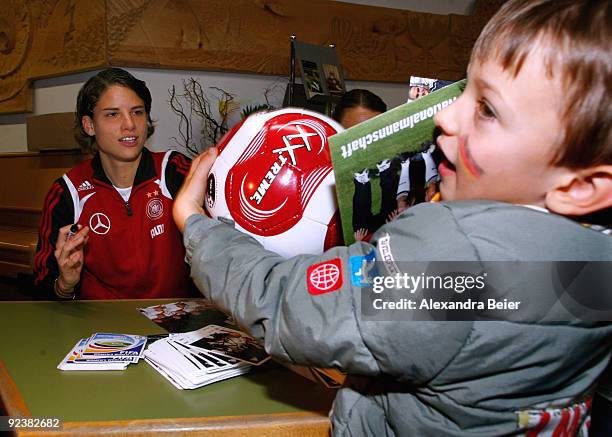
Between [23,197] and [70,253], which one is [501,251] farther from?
[23,197]

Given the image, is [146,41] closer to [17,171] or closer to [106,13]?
[106,13]

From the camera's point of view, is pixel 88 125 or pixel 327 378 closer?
pixel 327 378

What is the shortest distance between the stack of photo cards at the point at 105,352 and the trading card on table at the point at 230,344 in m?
0.14

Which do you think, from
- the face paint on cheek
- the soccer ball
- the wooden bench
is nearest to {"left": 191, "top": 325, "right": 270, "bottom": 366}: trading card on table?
the soccer ball

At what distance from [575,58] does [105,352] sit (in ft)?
3.63

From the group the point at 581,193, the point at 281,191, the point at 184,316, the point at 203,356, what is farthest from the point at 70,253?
the point at 581,193

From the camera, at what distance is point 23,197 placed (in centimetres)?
389

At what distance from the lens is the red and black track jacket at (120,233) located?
2.16m

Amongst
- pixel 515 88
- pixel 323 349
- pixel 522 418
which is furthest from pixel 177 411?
pixel 515 88

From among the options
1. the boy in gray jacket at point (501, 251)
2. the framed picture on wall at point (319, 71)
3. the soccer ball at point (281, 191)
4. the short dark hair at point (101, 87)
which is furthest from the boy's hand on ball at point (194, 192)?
the framed picture on wall at point (319, 71)

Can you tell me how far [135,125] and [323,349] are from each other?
1839 mm

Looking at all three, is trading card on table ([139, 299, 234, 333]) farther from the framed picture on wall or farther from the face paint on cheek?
the framed picture on wall

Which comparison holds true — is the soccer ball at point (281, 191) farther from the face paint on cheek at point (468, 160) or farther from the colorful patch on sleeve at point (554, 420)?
the colorful patch on sleeve at point (554, 420)

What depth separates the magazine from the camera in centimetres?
84
